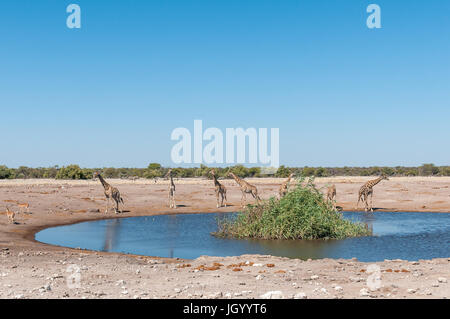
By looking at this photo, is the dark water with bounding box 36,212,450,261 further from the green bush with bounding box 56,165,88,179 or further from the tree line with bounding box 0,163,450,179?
the tree line with bounding box 0,163,450,179

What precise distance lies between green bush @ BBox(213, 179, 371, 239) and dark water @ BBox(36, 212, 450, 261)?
533 mm

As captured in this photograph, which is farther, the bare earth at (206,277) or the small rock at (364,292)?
the bare earth at (206,277)

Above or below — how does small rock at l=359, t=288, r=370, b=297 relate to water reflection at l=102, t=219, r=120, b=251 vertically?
above

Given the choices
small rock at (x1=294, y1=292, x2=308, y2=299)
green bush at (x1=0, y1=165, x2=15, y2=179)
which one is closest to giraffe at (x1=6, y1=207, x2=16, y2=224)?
small rock at (x1=294, y1=292, x2=308, y2=299)

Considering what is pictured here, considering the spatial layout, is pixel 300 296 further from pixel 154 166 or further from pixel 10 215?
pixel 154 166

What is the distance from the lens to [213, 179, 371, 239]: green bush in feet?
63.6

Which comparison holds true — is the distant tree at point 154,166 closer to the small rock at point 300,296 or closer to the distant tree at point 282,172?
the distant tree at point 282,172

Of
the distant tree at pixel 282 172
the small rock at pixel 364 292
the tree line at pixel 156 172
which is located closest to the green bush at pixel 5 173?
the tree line at pixel 156 172

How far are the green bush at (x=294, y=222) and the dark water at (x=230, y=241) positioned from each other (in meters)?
0.53

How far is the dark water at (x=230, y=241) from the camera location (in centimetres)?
1641

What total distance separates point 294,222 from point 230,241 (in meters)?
2.52

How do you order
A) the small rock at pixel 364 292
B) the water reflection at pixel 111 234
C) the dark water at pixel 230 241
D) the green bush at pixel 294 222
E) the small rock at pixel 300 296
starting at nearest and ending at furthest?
the small rock at pixel 300 296 → the small rock at pixel 364 292 → the dark water at pixel 230 241 → the water reflection at pixel 111 234 → the green bush at pixel 294 222

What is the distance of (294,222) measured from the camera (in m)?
19.3
